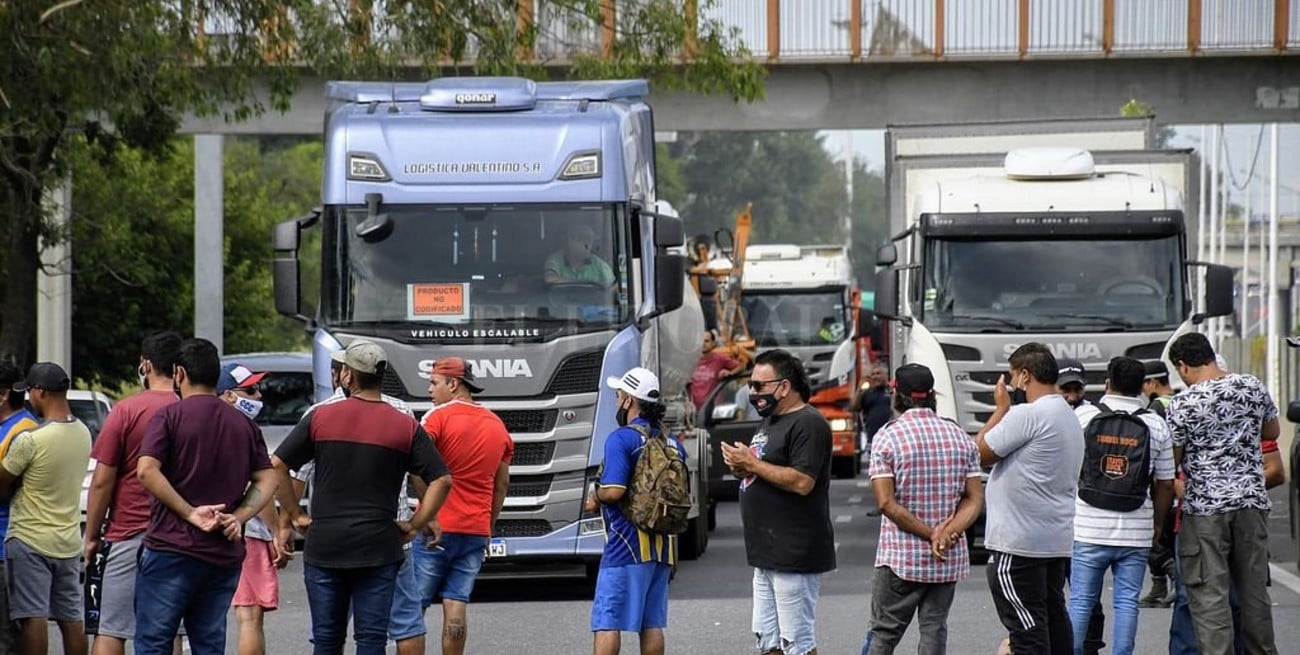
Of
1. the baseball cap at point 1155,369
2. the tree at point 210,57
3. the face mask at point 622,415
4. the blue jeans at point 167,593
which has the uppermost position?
the tree at point 210,57

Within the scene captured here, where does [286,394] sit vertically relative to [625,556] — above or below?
above

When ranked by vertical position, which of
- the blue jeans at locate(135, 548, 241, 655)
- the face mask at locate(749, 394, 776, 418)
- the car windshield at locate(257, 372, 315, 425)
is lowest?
the blue jeans at locate(135, 548, 241, 655)

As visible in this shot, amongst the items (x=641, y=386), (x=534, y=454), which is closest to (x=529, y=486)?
(x=534, y=454)

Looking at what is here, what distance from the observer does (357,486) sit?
28.0 feet

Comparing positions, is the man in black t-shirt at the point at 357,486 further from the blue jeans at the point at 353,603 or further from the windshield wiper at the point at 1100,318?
the windshield wiper at the point at 1100,318

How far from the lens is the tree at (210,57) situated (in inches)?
694

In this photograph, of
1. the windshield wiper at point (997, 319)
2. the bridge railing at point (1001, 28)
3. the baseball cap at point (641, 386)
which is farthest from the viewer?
the bridge railing at point (1001, 28)

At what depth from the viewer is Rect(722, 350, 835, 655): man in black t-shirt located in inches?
358

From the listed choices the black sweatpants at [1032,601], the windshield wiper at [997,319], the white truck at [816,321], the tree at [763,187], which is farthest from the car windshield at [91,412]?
the tree at [763,187]

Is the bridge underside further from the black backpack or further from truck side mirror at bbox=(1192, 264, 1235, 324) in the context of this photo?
the black backpack

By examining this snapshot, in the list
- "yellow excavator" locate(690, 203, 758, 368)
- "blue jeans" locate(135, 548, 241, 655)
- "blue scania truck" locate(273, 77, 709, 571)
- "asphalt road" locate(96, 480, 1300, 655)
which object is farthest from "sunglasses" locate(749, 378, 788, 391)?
"yellow excavator" locate(690, 203, 758, 368)

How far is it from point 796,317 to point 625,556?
2179 centimetres

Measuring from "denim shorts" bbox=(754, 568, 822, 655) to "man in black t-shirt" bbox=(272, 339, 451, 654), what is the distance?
1.62m

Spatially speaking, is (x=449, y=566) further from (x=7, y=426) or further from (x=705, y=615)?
(x=705, y=615)
